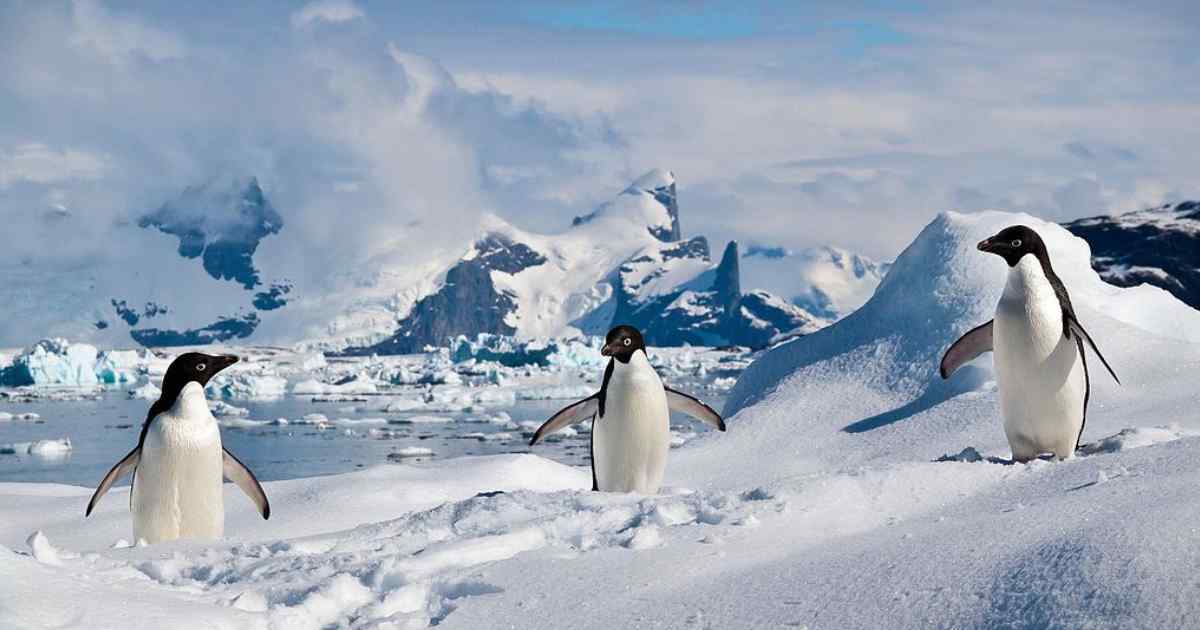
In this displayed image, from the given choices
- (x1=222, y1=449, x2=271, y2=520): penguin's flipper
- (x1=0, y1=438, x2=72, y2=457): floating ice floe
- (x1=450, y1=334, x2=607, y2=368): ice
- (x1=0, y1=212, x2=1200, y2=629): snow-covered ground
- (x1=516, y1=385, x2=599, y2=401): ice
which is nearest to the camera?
(x1=0, y1=212, x2=1200, y2=629): snow-covered ground

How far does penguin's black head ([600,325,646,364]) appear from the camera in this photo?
25.3 ft

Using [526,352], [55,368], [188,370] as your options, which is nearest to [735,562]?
[188,370]

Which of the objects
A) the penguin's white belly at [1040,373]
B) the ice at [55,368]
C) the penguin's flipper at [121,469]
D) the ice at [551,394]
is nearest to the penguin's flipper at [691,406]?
the penguin's white belly at [1040,373]

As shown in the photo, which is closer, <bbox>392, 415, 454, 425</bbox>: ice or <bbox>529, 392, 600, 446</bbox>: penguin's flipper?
<bbox>529, 392, 600, 446</bbox>: penguin's flipper

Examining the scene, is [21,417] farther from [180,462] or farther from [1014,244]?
[1014,244]

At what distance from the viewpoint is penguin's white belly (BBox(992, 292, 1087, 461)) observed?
651 centimetres

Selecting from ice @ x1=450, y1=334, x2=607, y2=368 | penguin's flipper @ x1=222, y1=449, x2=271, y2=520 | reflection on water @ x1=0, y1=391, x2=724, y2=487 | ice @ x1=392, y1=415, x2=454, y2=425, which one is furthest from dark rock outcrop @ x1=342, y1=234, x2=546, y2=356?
penguin's flipper @ x1=222, y1=449, x2=271, y2=520

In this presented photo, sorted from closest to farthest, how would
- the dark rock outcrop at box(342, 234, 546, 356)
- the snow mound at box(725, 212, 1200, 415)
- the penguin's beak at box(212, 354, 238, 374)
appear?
the penguin's beak at box(212, 354, 238, 374) < the snow mound at box(725, 212, 1200, 415) < the dark rock outcrop at box(342, 234, 546, 356)

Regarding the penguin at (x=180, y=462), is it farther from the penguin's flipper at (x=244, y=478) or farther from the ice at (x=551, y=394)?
the ice at (x=551, y=394)

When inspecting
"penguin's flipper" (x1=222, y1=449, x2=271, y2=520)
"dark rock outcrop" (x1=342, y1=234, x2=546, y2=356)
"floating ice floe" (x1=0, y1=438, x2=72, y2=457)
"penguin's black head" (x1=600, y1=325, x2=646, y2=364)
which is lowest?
"dark rock outcrop" (x1=342, y1=234, x2=546, y2=356)

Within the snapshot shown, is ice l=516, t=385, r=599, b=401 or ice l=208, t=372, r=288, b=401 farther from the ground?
ice l=516, t=385, r=599, b=401

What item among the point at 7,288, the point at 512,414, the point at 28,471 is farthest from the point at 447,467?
the point at 7,288

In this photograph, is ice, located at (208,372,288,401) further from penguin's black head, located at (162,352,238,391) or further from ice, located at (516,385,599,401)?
penguin's black head, located at (162,352,238,391)

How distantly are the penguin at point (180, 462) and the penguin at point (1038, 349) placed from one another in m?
4.37
